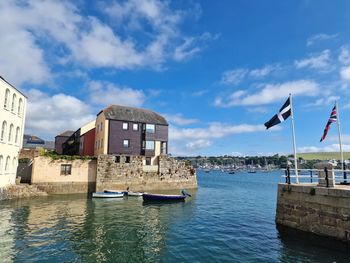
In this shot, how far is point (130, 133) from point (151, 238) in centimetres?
3272

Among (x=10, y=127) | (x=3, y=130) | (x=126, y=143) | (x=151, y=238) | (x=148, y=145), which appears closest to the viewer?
(x=151, y=238)

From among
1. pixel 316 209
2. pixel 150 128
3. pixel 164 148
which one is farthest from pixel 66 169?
pixel 316 209

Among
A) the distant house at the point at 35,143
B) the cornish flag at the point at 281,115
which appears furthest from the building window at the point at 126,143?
the distant house at the point at 35,143

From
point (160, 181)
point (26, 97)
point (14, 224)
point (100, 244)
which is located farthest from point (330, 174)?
point (26, 97)

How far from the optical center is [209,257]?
13.4 metres

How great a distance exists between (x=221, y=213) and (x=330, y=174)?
42.1 ft

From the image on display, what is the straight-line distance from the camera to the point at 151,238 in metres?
16.8

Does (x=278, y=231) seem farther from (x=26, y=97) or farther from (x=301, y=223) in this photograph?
(x=26, y=97)

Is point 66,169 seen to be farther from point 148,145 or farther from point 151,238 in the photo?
point 151,238

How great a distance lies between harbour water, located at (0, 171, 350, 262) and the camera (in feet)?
43.2

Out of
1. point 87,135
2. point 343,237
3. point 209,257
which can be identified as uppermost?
point 87,135

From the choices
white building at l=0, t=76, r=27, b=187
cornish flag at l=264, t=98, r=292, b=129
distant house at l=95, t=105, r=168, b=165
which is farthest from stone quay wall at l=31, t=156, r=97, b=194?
cornish flag at l=264, t=98, r=292, b=129

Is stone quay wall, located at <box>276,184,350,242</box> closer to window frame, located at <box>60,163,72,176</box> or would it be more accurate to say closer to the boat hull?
the boat hull

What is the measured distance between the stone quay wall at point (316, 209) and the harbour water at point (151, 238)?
26.4 inches
